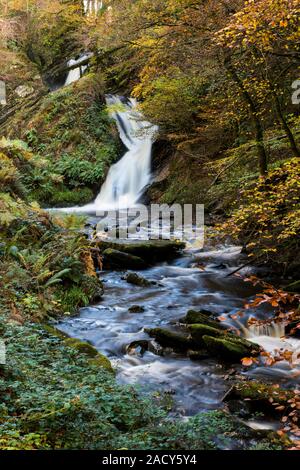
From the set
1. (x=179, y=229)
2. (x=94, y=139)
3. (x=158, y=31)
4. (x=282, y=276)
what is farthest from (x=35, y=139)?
(x=282, y=276)

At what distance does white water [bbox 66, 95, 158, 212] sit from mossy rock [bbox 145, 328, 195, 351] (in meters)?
10.7

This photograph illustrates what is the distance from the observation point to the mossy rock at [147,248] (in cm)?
1130

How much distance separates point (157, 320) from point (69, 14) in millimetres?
20037

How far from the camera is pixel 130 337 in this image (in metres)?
7.13

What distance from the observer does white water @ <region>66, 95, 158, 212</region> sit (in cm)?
1770

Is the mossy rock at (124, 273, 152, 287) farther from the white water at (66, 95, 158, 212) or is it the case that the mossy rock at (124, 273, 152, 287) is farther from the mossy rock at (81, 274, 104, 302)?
the white water at (66, 95, 158, 212)

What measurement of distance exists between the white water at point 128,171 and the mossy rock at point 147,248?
585cm

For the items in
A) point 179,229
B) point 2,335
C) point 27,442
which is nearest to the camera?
point 27,442

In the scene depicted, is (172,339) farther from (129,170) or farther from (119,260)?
(129,170)

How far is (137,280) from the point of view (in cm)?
991

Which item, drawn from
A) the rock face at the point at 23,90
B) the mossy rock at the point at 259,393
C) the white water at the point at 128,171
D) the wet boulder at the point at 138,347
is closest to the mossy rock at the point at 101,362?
the wet boulder at the point at 138,347

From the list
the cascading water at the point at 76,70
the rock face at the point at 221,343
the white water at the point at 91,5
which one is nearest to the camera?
the rock face at the point at 221,343

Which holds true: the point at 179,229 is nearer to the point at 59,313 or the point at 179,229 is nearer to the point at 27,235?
the point at 27,235

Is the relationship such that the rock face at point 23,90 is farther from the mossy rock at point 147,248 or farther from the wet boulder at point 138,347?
the wet boulder at point 138,347
